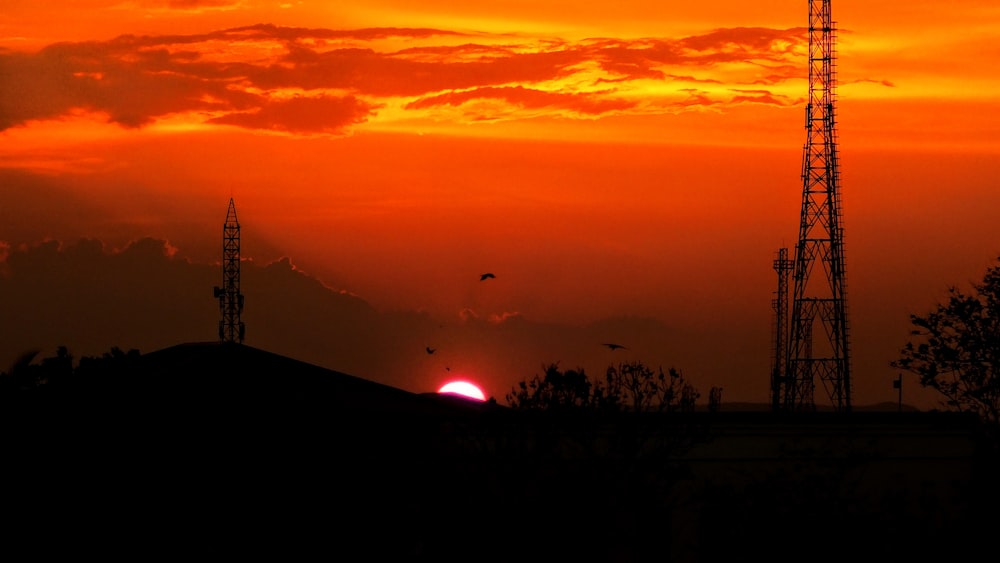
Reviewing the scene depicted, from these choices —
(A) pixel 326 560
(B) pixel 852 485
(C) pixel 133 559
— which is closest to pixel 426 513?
(A) pixel 326 560

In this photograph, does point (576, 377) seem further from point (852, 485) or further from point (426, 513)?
point (852, 485)

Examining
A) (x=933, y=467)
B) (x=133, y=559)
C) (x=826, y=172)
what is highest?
(x=826, y=172)

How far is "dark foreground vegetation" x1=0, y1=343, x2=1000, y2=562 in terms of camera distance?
24797mm

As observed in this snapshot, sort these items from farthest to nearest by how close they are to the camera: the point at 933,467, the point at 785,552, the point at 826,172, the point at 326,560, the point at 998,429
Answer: the point at 826,172, the point at 998,429, the point at 933,467, the point at 326,560, the point at 785,552

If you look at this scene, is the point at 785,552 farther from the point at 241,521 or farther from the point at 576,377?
the point at 241,521

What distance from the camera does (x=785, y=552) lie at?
24.8 m

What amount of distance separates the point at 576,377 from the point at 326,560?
5.89 metres

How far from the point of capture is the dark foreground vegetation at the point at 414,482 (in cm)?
2480

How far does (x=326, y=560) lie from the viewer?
26750mm

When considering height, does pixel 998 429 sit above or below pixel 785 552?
above

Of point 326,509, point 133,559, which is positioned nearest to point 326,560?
point 326,509

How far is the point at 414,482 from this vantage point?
26.9 metres

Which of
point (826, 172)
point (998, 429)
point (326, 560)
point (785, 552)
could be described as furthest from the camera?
point (826, 172)

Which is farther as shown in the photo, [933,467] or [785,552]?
[933,467]
